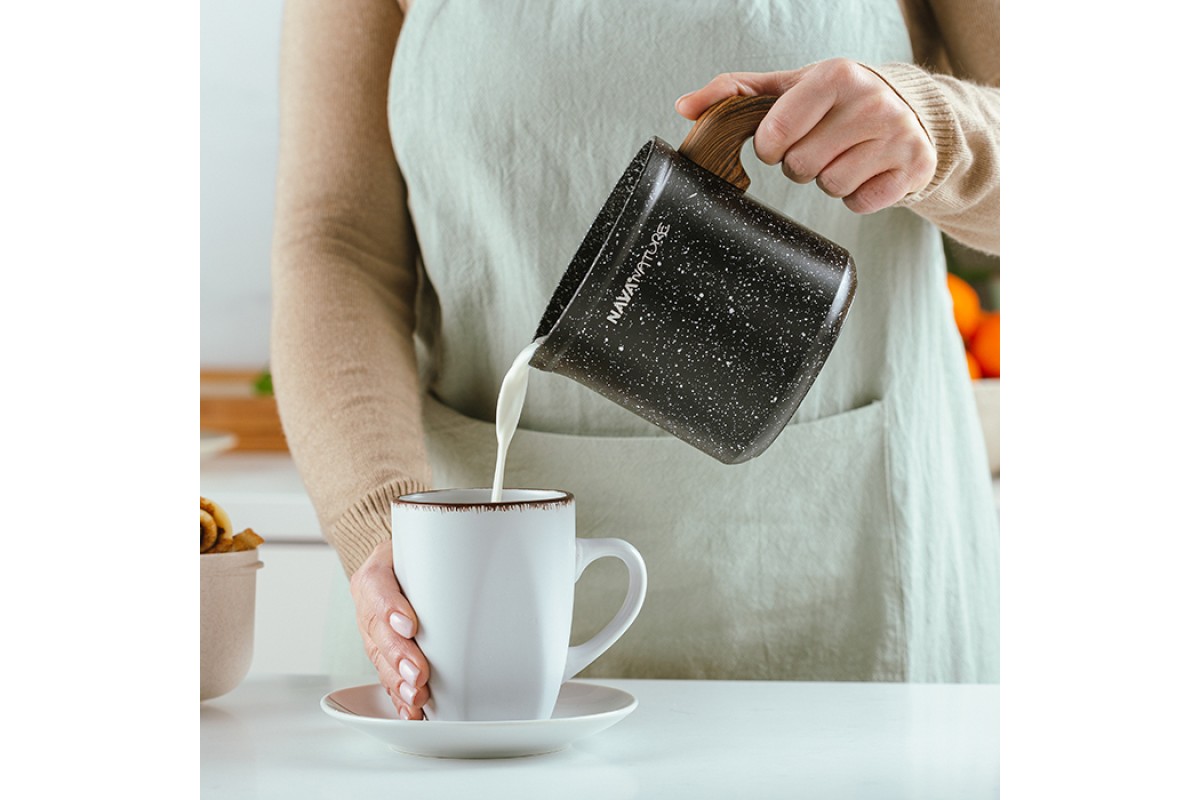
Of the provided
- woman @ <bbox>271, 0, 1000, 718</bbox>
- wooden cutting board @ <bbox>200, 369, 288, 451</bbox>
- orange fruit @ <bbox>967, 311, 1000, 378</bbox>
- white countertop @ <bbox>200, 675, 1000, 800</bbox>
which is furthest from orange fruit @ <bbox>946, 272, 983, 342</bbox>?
wooden cutting board @ <bbox>200, 369, 288, 451</bbox>

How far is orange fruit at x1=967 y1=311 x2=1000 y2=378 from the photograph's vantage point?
113 cm

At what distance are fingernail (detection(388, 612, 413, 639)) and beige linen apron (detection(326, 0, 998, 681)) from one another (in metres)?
0.23

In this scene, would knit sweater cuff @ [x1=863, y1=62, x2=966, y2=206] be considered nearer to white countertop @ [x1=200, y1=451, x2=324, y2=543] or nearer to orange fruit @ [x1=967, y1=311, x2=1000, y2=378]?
orange fruit @ [x1=967, y1=311, x2=1000, y2=378]

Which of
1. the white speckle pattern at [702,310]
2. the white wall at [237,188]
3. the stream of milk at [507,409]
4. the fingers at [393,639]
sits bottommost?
the fingers at [393,639]

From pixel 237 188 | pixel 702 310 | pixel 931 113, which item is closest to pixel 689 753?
pixel 702 310

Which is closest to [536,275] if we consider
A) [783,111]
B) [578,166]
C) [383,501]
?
[578,166]

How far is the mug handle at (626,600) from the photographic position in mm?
542

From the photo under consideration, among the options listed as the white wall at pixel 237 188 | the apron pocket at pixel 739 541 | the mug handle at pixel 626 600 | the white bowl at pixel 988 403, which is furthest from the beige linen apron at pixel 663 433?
the white wall at pixel 237 188

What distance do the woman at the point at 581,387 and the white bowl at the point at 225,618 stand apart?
0.09 meters

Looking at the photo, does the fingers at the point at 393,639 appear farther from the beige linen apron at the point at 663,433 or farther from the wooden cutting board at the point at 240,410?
the wooden cutting board at the point at 240,410
